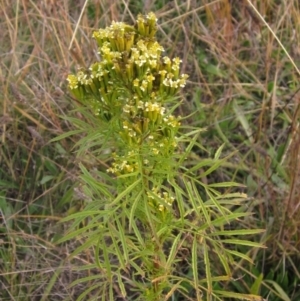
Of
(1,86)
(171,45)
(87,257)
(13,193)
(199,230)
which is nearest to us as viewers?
(199,230)

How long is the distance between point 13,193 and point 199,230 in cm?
100

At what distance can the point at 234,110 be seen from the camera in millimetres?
2533

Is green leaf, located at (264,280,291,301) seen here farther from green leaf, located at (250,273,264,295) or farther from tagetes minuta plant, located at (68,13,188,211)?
tagetes minuta plant, located at (68,13,188,211)

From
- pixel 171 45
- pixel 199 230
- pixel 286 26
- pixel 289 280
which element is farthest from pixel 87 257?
pixel 286 26

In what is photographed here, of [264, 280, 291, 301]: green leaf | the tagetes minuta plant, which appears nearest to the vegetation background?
[264, 280, 291, 301]: green leaf

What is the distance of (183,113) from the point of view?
2.49 m

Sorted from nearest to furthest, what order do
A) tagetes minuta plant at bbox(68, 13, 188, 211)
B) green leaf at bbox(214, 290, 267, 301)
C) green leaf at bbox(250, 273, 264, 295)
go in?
tagetes minuta plant at bbox(68, 13, 188, 211) < green leaf at bbox(214, 290, 267, 301) < green leaf at bbox(250, 273, 264, 295)

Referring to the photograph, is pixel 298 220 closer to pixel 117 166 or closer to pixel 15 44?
pixel 117 166

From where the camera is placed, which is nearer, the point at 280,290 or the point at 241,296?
the point at 241,296

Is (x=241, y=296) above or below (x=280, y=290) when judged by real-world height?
above

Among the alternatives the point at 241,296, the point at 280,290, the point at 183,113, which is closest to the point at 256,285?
the point at 280,290

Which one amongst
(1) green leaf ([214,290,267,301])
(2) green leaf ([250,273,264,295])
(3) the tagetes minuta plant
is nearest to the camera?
(3) the tagetes minuta plant

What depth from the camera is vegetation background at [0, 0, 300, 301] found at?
82.4 inches

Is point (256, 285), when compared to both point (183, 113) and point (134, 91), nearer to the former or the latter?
point (183, 113)
